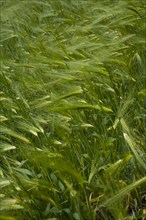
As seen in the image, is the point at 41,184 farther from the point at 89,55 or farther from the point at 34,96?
the point at 89,55

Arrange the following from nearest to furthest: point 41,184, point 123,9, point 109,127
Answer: point 41,184, point 109,127, point 123,9

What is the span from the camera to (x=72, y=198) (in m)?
0.83

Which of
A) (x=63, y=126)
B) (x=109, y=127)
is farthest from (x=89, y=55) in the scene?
(x=63, y=126)

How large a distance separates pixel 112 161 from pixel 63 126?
0.43ft

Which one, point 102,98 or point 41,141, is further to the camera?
point 102,98

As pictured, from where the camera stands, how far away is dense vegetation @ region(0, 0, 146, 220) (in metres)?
0.82

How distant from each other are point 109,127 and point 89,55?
11.6 inches

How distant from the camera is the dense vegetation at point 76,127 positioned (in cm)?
82

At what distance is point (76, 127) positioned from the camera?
1016 mm

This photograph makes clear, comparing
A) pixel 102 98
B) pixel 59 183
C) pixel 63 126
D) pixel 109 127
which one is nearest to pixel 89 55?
pixel 102 98

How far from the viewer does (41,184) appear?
0.82 meters

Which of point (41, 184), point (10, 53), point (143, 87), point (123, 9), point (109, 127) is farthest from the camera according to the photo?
point (123, 9)

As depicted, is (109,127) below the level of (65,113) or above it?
below

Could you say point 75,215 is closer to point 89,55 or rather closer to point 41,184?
point 41,184
